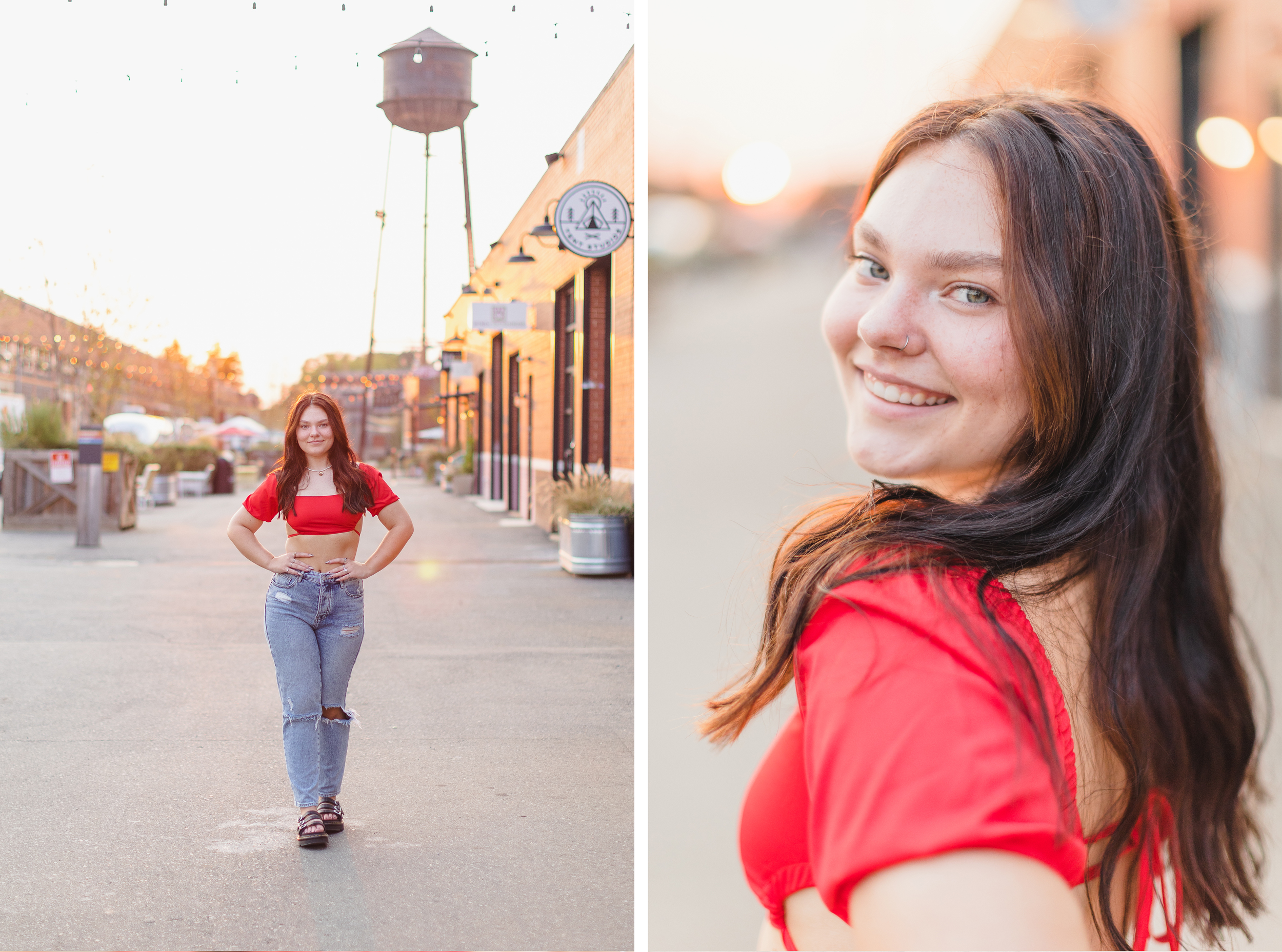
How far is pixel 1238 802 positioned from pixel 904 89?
3.32 ft

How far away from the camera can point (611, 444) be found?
14.0m

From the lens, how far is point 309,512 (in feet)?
14.0

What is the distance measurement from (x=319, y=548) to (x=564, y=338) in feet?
43.7

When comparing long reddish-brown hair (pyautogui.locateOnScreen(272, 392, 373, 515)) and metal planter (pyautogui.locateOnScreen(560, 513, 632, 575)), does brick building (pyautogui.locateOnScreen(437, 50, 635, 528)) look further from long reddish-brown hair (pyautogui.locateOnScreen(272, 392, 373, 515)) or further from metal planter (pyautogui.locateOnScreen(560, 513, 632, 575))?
long reddish-brown hair (pyautogui.locateOnScreen(272, 392, 373, 515))

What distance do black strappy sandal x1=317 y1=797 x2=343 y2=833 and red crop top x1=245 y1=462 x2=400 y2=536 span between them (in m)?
0.98

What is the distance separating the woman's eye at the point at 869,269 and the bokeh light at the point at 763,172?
1.82ft

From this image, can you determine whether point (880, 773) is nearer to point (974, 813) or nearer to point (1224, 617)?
point (974, 813)

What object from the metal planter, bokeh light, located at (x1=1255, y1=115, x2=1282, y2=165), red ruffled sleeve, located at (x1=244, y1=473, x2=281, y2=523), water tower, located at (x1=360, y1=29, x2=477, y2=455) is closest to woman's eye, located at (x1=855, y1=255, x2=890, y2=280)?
bokeh light, located at (x1=1255, y1=115, x2=1282, y2=165)

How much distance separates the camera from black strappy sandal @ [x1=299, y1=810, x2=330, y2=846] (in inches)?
163

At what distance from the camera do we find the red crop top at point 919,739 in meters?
0.89

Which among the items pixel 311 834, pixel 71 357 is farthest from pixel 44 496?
pixel 311 834

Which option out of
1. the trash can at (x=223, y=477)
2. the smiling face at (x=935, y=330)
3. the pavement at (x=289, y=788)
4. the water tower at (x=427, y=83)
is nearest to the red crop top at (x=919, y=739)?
the smiling face at (x=935, y=330)

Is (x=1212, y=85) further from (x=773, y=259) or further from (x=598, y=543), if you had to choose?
(x=598, y=543)

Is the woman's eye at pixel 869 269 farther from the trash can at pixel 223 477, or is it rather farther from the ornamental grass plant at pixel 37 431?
the trash can at pixel 223 477
